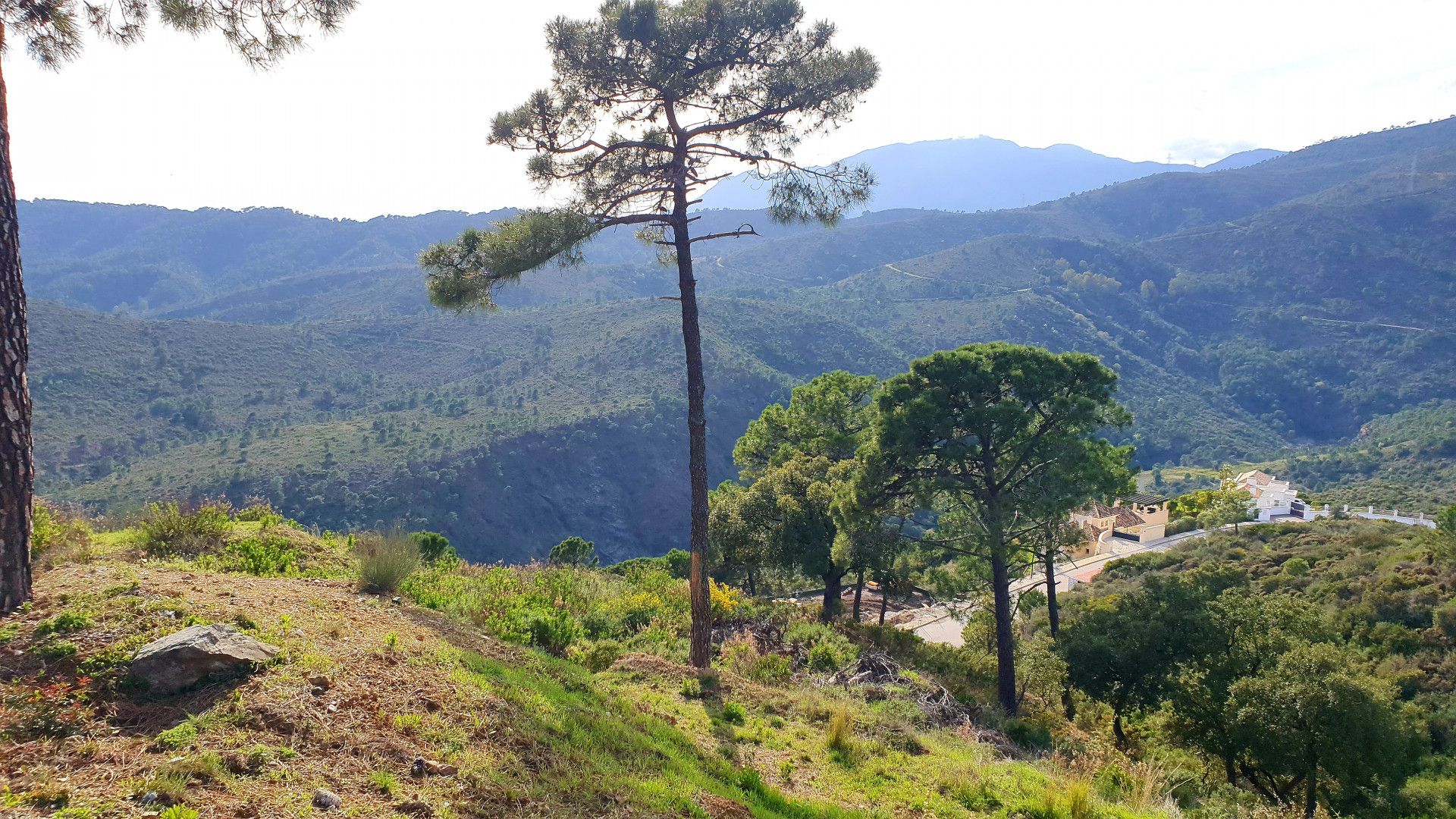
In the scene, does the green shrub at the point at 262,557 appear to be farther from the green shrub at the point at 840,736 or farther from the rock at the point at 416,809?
the green shrub at the point at 840,736

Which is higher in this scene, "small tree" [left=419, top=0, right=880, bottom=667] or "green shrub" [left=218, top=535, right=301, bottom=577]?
"small tree" [left=419, top=0, right=880, bottom=667]

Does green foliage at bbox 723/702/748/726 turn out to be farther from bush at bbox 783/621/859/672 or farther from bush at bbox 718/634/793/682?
bush at bbox 783/621/859/672

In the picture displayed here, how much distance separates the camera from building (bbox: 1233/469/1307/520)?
170 ft

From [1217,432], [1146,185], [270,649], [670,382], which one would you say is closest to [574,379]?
[670,382]

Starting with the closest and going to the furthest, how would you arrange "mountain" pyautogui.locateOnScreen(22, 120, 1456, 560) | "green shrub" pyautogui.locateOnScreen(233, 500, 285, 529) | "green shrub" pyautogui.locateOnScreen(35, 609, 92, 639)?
"green shrub" pyautogui.locateOnScreen(35, 609, 92, 639), "green shrub" pyautogui.locateOnScreen(233, 500, 285, 529), "mountain" pyautogui.locateOnScreen(22, 120, 1456, 560)

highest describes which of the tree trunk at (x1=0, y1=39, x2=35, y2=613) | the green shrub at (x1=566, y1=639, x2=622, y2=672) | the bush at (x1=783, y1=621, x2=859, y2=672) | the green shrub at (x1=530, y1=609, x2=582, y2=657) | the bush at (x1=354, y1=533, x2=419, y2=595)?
the tree trunk at (x1=0, y1=39, x2=35, y2=613)

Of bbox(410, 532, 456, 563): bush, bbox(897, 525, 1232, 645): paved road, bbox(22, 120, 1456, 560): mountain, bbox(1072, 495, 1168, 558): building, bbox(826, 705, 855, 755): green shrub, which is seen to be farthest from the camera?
bbox(22, 120, 1456, 560): mountain

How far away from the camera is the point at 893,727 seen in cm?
697

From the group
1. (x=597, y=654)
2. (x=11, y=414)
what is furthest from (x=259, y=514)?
(x=597, y=654)

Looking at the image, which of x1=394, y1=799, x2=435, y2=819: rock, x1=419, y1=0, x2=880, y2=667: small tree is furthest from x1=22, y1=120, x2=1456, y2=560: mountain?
x1=394, y1=799, x2=435, y2=819: rock

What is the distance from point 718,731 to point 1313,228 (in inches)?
5852

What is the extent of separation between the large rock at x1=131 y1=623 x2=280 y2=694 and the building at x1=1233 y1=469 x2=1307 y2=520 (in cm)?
5967

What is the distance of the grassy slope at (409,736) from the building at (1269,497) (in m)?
55.7

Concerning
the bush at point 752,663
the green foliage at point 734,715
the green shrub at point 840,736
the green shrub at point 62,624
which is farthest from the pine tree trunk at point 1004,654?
the green shrub at point 62,624
